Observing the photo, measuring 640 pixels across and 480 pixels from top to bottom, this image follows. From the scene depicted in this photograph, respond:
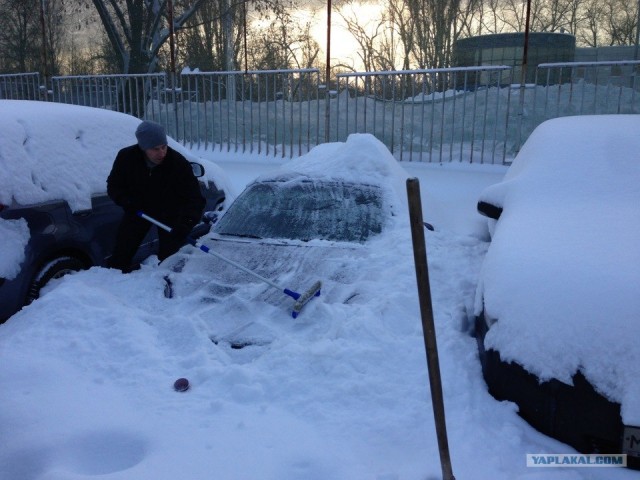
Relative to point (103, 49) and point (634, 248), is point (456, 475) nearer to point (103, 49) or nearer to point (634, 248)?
point (634, 248)

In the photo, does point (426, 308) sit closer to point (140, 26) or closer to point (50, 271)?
point (50, 271)

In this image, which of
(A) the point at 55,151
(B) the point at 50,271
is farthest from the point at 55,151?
(B) the point at 50,271

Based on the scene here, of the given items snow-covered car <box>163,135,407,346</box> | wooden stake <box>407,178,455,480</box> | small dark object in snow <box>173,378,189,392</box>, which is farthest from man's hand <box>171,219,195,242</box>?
wooden stake <box>407,178,455,480</box>

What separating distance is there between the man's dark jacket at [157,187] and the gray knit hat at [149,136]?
8.5 inches

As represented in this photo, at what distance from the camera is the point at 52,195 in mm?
3885

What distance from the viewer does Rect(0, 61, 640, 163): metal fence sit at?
8.69 metres

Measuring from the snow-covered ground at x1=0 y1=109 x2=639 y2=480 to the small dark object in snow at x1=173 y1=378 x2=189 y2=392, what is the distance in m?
0.04

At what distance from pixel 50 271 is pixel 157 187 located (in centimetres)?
102

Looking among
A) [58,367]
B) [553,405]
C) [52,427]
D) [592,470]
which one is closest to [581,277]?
[553,405]

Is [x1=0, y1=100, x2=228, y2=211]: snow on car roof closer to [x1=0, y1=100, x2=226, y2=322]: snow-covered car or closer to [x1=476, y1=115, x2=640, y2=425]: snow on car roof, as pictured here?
[x1=0, y1=100, x2=226, y2=322]: snow-covered car

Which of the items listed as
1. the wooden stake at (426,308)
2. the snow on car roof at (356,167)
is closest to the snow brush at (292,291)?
the snow on car roof at (356,167)

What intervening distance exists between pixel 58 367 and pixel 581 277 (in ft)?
8.47

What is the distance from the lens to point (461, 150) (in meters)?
8.89

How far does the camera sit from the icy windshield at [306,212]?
A: 4352mm
